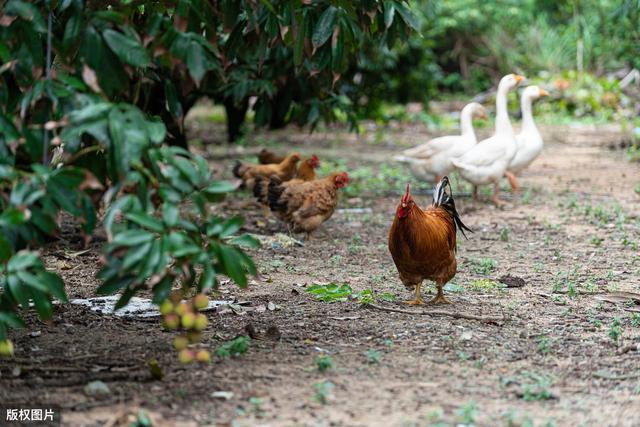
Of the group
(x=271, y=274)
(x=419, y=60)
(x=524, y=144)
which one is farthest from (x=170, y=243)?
(x=419, y=60)

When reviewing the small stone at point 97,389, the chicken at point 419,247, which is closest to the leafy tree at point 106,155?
the small stone at point 97,389

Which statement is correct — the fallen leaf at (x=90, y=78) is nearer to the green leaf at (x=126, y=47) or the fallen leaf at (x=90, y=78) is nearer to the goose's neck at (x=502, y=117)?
the green leaf at (x=126, y=47)

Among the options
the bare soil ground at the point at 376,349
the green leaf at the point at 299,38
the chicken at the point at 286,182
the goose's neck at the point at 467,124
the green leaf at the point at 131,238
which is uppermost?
the green leaf at the point at 299,38

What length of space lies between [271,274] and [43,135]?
10.7ft

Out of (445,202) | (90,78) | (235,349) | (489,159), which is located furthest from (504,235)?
(90,78)

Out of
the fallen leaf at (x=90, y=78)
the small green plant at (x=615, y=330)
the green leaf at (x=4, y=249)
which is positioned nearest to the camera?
the green leaf at (x=4, y=249)

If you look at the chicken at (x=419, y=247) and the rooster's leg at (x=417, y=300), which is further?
the rooster's leg at (x=417, y=300)

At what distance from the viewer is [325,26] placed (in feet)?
14.8

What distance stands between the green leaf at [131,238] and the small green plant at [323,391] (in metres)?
1.08

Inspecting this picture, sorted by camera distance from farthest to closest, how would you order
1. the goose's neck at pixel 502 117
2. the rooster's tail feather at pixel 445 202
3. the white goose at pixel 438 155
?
the white goose at pixel 438 155, the goose's neck at pixel 502 117, the rooster's tail feather at pixel 445 202

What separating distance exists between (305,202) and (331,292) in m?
2.17

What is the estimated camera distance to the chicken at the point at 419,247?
5609 millimetres

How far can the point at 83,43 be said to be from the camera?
3488 mm

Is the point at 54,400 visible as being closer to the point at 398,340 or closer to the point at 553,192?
the point at 398,340
